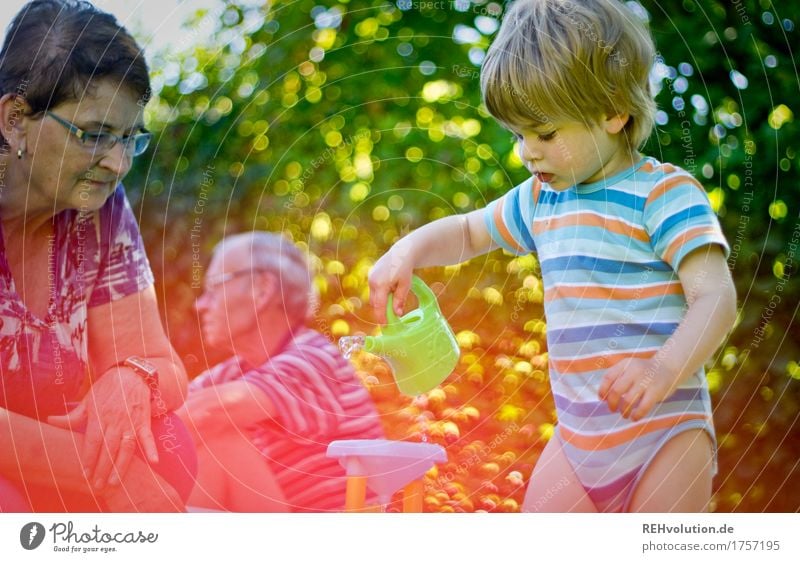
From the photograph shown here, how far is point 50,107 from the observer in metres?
1.59

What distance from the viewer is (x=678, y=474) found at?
1519mm

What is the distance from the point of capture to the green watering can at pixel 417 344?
1.66 m

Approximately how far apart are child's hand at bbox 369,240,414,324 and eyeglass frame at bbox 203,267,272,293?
0.39 metres

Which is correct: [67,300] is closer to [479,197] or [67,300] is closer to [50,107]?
[50,107]

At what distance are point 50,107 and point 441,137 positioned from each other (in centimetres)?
82

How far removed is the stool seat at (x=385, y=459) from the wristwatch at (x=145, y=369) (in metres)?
0.29

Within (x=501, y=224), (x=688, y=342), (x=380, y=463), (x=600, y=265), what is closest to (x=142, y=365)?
(x=380, y=463)

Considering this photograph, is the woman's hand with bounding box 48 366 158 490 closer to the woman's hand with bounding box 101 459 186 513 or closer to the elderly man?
the woman's hand with bounding box 101 459 186 513

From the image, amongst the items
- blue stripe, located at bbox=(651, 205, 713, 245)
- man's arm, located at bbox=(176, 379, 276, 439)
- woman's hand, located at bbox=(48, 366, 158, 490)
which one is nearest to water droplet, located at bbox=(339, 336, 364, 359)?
man's arm, located at bbox=(176, 379, 276, 439)

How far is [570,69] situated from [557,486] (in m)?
0.58

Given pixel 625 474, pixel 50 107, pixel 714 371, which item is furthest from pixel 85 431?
pixel 714 371

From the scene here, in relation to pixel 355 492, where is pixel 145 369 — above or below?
above

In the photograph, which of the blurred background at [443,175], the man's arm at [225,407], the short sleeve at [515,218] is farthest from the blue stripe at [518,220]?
the man's arm at [225,407]

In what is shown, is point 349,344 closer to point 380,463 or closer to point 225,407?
point 225,407
